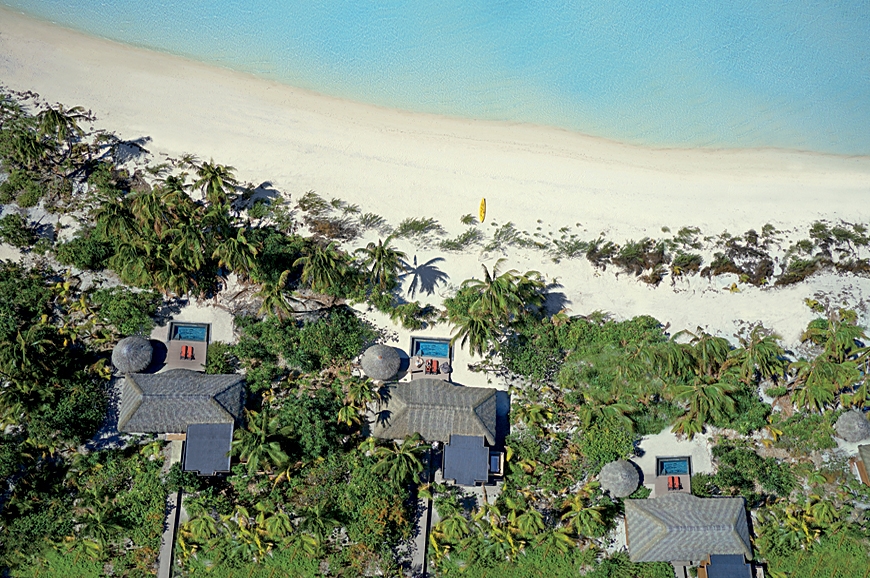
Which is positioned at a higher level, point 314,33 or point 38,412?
point 314,33

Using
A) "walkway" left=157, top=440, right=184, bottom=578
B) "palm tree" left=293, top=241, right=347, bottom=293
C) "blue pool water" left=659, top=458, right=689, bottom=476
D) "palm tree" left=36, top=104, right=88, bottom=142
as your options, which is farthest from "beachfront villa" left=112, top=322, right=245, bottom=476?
"blue pool water" left=659, top=458, right=689, bottom=476

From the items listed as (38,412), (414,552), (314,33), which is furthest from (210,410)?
(314,33)

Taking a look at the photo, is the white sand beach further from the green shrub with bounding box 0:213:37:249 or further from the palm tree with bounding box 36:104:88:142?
the green shrub with bounding box 0:213:37:249

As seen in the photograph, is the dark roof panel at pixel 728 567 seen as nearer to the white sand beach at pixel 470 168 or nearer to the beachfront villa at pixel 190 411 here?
the white sand beach at pixel 470 168

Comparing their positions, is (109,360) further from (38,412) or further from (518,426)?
(518,426)

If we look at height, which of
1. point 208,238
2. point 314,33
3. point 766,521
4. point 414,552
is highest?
point 314,33

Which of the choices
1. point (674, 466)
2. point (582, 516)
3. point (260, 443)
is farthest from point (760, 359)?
point (260, 443)

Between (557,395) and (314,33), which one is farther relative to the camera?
(314,33)
